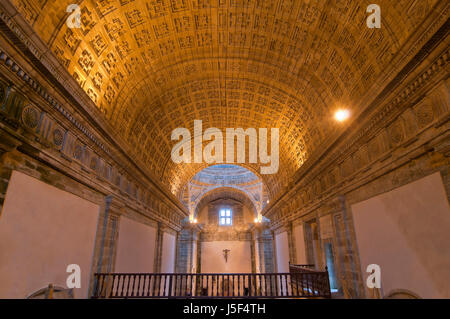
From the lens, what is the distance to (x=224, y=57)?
1020 cm

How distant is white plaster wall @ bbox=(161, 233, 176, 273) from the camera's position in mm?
15055

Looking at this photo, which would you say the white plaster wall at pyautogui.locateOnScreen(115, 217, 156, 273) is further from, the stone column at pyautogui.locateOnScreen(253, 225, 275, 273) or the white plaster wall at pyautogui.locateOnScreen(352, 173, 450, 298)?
the stone column at pyautogui.locateOnScreen(253, 225, 275, 273)

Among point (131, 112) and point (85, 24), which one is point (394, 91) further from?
point (131, 112)

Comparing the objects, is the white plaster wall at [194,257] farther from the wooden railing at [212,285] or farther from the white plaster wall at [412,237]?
the white plaster wall at [412,237]

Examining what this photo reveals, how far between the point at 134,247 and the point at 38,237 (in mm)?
6020

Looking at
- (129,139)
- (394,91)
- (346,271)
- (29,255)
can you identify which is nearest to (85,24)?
(129,139)

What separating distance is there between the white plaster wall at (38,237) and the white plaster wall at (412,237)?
7220mm

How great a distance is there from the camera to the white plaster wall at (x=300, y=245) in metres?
12.7

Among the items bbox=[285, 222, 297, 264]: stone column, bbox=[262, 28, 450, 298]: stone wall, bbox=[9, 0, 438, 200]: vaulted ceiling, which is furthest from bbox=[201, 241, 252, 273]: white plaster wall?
bbox=[9, 0, 438, 200]: vaulted ceiling

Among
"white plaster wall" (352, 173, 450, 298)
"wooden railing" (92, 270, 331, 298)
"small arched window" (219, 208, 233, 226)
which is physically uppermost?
"small arched window" (219, 208, 233, 226)

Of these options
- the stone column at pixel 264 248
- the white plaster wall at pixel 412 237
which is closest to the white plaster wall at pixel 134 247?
the white plaster wall at pixel 412 237

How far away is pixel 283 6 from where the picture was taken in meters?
7.77

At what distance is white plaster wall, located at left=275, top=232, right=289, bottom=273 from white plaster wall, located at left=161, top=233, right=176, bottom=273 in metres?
7.43
